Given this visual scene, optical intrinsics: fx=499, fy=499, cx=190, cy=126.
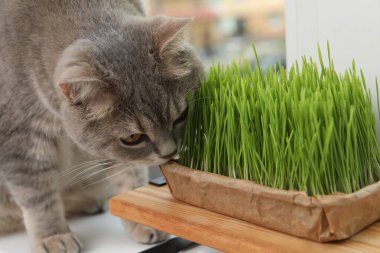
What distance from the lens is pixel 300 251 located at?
666 millimetres

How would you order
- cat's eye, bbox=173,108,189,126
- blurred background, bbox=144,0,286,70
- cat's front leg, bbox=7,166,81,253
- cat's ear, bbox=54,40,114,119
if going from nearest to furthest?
cat's ear, bbox=54,40,114,119 → cat's eye, bbox=173,108,189,126 → cat's front leg, bbox=7,166,81,253 → blurred background, bbox=144,0,286,70

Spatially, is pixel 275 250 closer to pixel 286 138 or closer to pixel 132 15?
pixel 286 138

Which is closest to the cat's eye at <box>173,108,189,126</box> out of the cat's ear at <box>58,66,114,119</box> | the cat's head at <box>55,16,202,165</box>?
the cat's head at <box>55,16,202,165</box>

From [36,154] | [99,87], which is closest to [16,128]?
[36,154]

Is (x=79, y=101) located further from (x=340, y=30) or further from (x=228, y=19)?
(x=228, y=19)

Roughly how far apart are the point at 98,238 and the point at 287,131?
1.55ft

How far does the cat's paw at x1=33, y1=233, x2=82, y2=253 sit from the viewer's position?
95 centimetres

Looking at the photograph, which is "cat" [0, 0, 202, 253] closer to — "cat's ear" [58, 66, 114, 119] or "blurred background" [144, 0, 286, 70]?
"cat's ear" [58, 66, 114, 119]

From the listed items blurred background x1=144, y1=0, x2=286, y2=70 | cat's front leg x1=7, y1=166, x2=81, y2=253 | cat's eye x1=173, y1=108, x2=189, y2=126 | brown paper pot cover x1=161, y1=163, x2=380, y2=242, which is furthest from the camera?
blurred background x1=144, y1=0, x2=286, y2=70

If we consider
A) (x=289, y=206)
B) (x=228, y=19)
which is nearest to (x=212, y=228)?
Answer: (x=289, y=206)

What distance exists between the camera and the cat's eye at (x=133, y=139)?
84 cm

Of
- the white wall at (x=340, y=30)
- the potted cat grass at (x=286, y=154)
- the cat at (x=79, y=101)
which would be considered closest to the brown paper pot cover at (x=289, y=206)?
the potted cat grass at (x=286, y=154)

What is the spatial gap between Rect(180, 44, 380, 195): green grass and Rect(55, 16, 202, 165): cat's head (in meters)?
0.05

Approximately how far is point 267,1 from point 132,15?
0.83 meters
